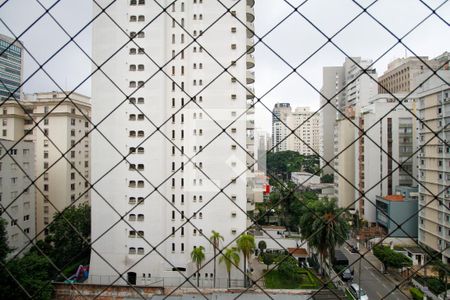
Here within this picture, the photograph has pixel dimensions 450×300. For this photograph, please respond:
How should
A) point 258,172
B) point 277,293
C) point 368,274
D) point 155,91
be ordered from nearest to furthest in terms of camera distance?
point 277,293 < point 155,91 < point 368,274 < point 258,172

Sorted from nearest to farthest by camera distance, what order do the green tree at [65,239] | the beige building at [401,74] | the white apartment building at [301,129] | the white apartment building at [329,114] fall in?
1. the green tree at [65,239]
2. the beige building at [401,74]
3. the white apartment building at [329,114]
4. the white apartment building at [301,129]

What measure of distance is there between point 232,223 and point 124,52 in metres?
2.62

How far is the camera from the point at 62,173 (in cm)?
616

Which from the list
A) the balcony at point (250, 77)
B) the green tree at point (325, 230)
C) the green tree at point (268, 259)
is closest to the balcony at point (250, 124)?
the balcony at point (250, 77)

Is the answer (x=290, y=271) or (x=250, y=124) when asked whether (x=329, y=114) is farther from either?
(x=290, y=271)

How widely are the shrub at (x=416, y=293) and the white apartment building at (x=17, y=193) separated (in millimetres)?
4959

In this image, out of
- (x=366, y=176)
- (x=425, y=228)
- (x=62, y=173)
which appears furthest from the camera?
(x=366, y=176)

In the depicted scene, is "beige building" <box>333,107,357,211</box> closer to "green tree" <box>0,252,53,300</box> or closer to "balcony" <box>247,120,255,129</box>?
"balcony" <box>247,120,255,129</box>

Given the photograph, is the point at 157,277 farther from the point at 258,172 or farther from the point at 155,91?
the point at 258,172

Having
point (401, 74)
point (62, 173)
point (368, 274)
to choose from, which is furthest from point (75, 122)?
point (401, 74)

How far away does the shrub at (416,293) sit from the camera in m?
4.08

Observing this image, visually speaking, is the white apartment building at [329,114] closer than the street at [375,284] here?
No

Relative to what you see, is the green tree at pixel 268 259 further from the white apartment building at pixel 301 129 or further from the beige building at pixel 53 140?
the white apartment building at pixel 301 129

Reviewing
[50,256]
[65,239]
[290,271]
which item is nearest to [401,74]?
[290,271]
